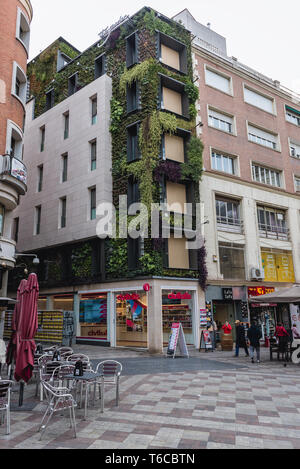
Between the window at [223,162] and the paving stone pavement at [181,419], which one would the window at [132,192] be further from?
the paving stone pavement at [181,419]

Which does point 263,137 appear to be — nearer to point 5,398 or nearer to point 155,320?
point 155,320

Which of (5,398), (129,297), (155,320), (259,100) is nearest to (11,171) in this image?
(129,297)

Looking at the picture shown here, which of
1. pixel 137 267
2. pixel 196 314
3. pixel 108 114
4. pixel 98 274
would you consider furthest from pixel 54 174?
pixel 196 314

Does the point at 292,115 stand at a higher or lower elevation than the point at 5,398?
higher

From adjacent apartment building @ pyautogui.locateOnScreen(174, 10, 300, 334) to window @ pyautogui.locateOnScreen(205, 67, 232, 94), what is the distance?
0.08m

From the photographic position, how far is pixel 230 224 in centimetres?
2464

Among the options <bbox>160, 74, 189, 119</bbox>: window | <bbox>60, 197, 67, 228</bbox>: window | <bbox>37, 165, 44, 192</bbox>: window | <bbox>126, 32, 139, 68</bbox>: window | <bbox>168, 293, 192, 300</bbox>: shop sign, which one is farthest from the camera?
<bbox>37, 165, 44, 192</bbox>: window

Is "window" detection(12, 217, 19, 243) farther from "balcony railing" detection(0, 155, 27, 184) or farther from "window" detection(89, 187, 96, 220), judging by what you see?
"balcony railing" detection(0, 155, 27, 184)

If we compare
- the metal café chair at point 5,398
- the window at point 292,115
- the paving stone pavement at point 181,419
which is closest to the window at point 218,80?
the window at point 292,115

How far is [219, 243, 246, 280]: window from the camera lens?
23.6 meters

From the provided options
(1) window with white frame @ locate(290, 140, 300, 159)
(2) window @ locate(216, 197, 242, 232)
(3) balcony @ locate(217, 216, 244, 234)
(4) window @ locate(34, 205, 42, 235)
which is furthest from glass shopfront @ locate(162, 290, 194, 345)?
(1) window with white frame @ locate(290, 140, 300, 159)

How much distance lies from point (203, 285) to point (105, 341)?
698 centimetres

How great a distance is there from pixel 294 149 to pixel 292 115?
3.66 meters
